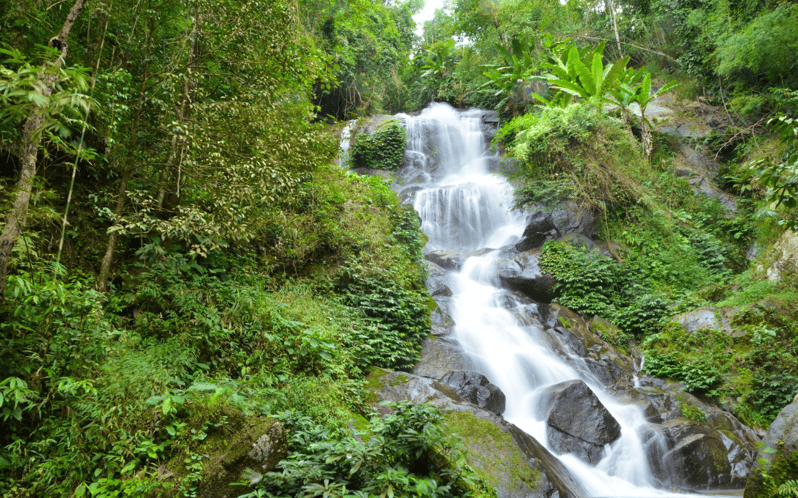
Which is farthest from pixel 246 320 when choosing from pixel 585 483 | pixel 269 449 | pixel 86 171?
pixel 585 483

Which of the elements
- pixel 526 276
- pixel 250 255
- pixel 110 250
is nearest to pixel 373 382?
pixel 250 255

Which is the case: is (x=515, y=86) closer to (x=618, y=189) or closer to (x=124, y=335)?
(x=618, y=189)

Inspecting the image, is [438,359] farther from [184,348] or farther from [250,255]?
[184,348]

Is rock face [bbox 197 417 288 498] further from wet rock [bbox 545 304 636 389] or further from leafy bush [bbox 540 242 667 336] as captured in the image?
leafy bush [bbox 540 242 667 336]

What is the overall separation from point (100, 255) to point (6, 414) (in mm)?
2467

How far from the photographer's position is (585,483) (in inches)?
219

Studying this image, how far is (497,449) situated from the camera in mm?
4793

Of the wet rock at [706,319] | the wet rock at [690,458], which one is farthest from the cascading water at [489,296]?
the wet rock at [706,319]

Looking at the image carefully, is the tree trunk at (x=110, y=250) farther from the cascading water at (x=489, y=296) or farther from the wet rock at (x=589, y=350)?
the wet rock at (x=589, y=350)

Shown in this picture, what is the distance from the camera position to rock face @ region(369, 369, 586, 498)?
4465mm

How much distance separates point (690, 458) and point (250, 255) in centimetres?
755

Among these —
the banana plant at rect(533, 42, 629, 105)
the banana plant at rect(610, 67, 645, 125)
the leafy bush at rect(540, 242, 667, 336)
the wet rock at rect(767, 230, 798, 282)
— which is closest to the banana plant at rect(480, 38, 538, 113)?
the banana plant at rect(533, 42, 629, 105)

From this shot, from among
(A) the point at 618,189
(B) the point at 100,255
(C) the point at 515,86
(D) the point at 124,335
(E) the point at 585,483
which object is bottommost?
(E) the point at 585,483

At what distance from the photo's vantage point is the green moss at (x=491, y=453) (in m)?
4.50
